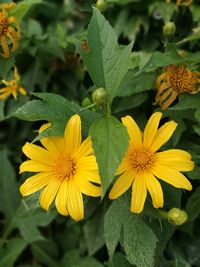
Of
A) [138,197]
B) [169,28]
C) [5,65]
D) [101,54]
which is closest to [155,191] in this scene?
[138,197]

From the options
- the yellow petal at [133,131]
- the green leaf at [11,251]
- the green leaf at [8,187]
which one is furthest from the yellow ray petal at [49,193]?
the green leaf at [8,187]

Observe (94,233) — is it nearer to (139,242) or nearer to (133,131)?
(139,242)

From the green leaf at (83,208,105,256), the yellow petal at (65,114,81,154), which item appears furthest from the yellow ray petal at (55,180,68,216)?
the green leaf at (83,208,105,256)

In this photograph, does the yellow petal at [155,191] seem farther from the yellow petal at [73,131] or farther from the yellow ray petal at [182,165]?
the yellow petal at [73,131]

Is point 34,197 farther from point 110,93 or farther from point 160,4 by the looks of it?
point 160,4

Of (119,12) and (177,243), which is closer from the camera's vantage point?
(177,243)

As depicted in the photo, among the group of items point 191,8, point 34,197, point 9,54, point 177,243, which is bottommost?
point 177,243

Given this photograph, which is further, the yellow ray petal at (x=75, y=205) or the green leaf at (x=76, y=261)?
the green leaf at (x=76, y=261)

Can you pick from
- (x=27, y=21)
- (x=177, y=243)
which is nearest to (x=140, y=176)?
(x=177, y=243)
